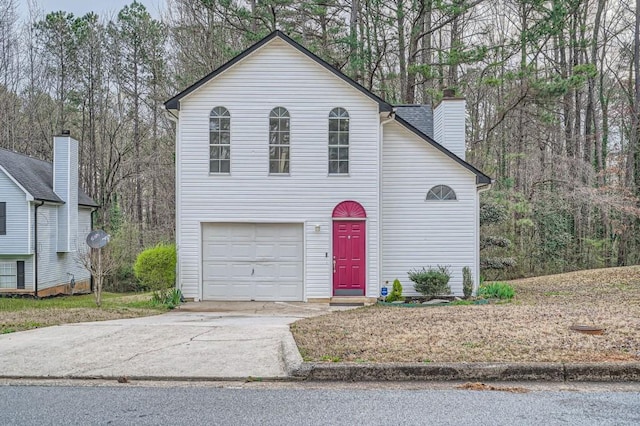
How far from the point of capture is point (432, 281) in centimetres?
1454

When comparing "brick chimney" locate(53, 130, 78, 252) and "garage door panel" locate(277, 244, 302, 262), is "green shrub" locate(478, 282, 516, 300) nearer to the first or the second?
"garage door panel" locate(277, 244, 302, 262)

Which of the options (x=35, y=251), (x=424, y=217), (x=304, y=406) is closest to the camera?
(x=304, y=406)

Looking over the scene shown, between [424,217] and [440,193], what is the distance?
820 millimetres

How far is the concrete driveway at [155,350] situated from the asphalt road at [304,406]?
19.8 inches

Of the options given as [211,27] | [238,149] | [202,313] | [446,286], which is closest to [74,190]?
[211,27]

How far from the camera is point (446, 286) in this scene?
14.9 m

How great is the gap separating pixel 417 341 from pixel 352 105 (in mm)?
8721

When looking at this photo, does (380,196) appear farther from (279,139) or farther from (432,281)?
(279,139)

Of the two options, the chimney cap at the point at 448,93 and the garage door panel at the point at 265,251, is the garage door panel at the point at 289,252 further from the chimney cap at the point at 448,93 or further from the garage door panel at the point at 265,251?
the chimney cap at the point at 448,93

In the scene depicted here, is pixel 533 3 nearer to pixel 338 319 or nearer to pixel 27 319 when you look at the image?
pixel 338 319

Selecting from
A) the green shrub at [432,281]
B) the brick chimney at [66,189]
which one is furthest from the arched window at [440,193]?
the brick chimney at [66,189]

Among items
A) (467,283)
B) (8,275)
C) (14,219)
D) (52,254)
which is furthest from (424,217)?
(8,275)

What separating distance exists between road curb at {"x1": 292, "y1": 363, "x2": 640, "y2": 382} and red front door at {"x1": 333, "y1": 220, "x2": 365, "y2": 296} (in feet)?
28.0

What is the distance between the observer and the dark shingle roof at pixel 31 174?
823 inches
